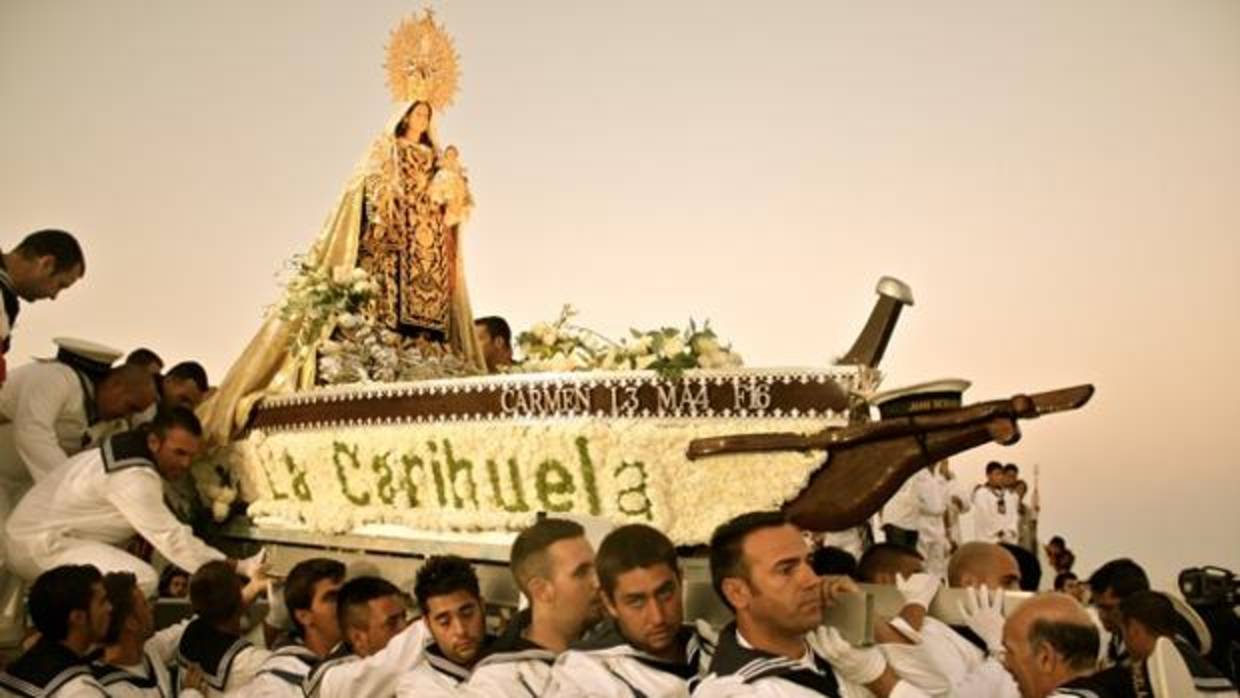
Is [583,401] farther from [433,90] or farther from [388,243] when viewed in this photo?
[433,90]

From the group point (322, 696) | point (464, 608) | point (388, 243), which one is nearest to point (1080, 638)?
point (464, 608)

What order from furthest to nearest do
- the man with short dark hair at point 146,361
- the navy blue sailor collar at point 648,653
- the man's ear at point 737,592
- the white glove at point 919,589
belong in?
the man with short dark hair at point 146,361
the white glove at point 919,589
the navy blue sailor collar at point 648,653
the man's ear at point 737,592

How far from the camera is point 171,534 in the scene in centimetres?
625

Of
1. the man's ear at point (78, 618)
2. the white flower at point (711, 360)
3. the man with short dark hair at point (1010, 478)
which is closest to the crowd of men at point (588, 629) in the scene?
the man's ear at point (78, 618)

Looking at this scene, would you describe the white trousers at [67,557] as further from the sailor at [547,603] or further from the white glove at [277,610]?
the sailor at [547,603]

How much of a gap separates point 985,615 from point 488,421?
3004 millimetres

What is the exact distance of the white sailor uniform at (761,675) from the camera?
3.16 metres

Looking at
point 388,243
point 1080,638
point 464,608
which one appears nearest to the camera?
point 1080,638

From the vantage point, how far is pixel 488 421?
6.67 meters

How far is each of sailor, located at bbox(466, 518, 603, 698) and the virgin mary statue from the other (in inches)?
175

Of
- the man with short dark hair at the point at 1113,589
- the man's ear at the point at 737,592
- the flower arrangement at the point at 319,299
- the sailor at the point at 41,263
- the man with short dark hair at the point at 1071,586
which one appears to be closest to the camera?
the man's ear at the point at 737,592

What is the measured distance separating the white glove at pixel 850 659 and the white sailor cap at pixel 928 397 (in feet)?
8.32

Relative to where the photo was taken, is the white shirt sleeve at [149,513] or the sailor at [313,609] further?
the white shirt sleeve at [149,513]

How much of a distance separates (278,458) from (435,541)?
151 cm
